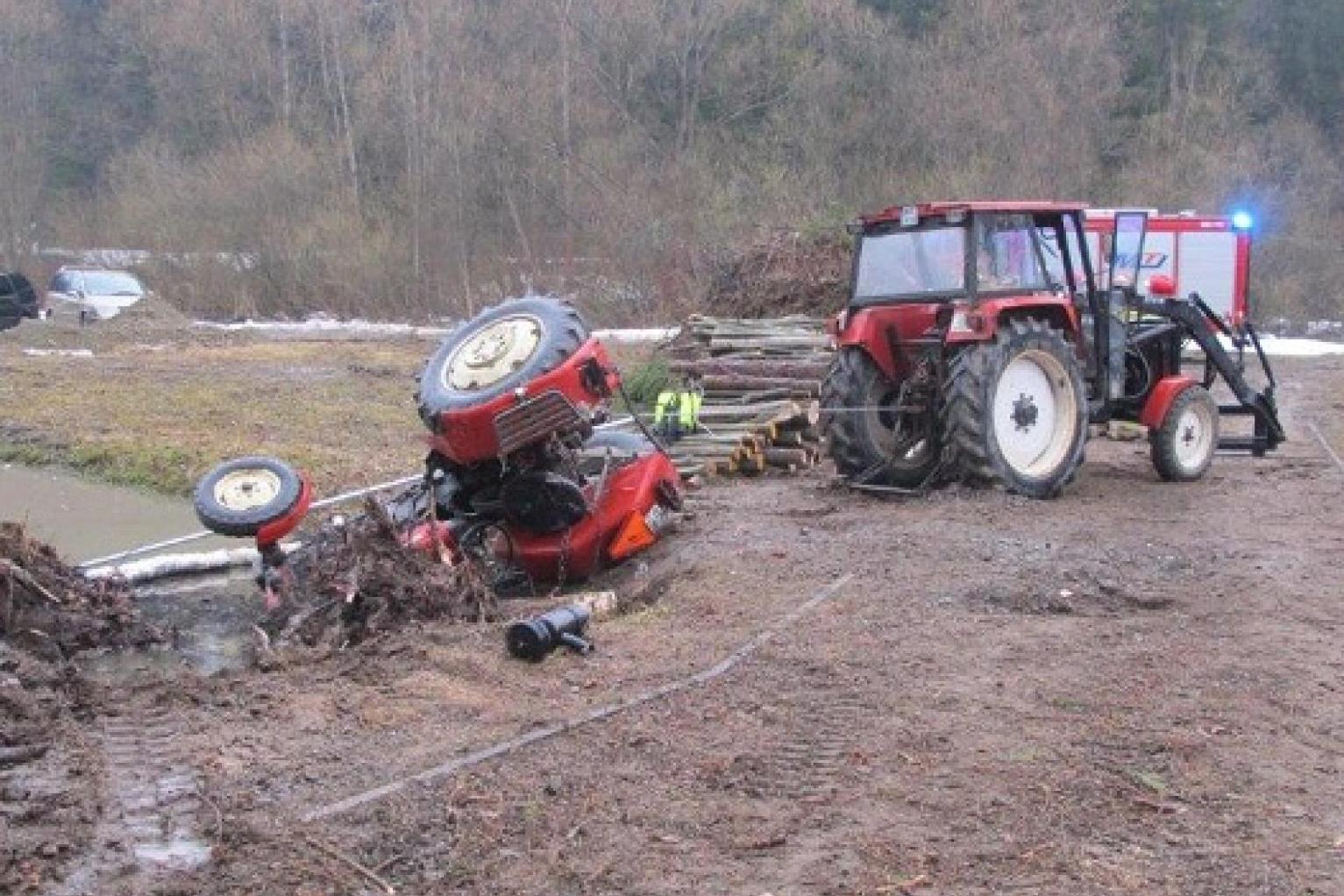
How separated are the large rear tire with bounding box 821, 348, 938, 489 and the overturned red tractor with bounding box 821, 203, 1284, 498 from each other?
11 millimetres

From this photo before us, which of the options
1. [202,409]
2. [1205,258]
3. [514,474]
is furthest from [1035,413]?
[1205,258]

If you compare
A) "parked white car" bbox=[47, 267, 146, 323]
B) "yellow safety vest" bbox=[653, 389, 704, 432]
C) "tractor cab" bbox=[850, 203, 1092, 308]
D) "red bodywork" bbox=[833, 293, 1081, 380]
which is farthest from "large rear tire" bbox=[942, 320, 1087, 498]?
"parked white car" bbox=[47, 267, 146, 323]

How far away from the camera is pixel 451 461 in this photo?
8.88 metres

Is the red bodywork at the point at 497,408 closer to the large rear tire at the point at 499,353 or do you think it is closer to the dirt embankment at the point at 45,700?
the large rear tire at the point at 499,353

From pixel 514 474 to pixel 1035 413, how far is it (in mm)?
4057

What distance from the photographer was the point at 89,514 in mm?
12805

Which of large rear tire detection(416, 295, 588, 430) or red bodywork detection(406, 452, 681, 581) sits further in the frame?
red bodywork detection(406, 452, 681, 581)

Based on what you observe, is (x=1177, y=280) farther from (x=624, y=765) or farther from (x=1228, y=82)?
(x=1228, y=82)

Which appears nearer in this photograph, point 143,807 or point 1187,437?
point 143,807

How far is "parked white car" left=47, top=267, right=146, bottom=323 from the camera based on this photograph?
31.1m

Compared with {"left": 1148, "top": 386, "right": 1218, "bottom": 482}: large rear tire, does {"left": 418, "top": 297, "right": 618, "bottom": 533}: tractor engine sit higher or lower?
higher

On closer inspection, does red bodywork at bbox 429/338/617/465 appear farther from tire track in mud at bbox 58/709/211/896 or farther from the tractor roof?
the tractor roof

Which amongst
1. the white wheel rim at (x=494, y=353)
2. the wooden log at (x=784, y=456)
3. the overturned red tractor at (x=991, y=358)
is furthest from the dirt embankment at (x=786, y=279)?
the white wheel rim at (x=494, y=353)

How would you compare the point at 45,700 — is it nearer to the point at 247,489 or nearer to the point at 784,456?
the point at 247,489
